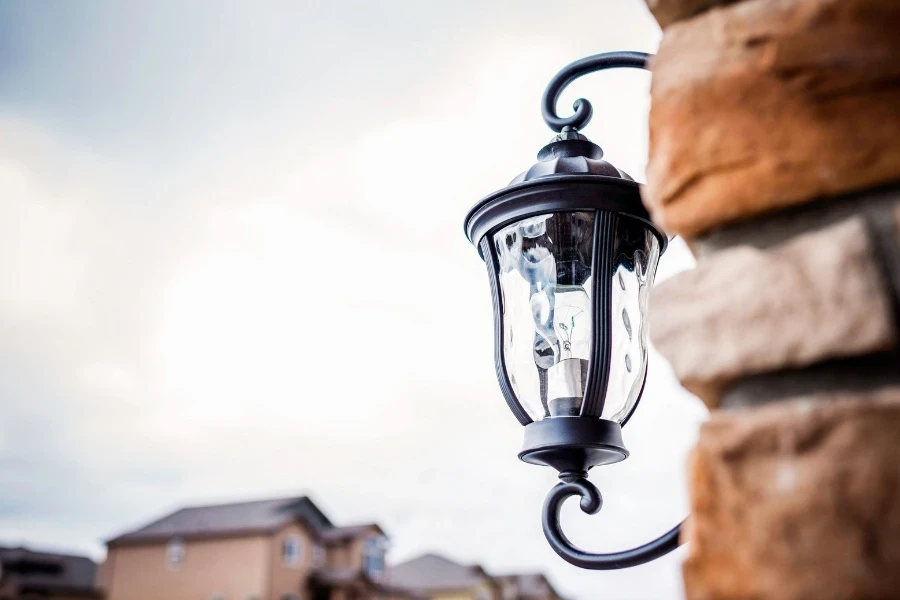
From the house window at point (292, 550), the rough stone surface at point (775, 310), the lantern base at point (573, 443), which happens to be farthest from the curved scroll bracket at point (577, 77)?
the house window at point (292, 550)

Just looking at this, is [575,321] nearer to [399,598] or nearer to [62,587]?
[399,598]

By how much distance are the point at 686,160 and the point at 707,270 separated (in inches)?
4.6

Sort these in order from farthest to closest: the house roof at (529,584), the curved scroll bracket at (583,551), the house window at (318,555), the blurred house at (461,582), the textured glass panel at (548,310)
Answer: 1. the house roof at (529,584)
2. the blurred house at (461,582)
3. the house window at (318,555)
4. the textured glass panel at (548,310)
5. the curved scroll bracket at (583,551)

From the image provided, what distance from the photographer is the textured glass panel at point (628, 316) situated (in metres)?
1.60

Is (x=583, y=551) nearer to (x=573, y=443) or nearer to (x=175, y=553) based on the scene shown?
(x=573, y=443)

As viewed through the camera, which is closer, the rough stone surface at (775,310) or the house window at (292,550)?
the rough stone surface at (775,310)

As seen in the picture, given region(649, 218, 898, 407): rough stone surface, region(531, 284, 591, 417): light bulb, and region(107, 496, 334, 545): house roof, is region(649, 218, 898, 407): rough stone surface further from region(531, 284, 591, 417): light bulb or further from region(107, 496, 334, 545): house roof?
region(107, 496, 334, 545): house roof

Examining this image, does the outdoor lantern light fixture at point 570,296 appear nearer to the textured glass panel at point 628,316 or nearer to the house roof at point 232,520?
the textured glass panel at point 628,316

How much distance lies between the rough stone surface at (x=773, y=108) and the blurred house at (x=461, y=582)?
114 ft

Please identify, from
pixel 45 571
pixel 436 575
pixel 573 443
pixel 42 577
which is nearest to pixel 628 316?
pixel 573 443

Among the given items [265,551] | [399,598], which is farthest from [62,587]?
[399,598]

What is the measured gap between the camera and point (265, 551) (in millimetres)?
25875

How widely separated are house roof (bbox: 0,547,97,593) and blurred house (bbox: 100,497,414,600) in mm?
2082

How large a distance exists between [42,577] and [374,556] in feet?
43.0
